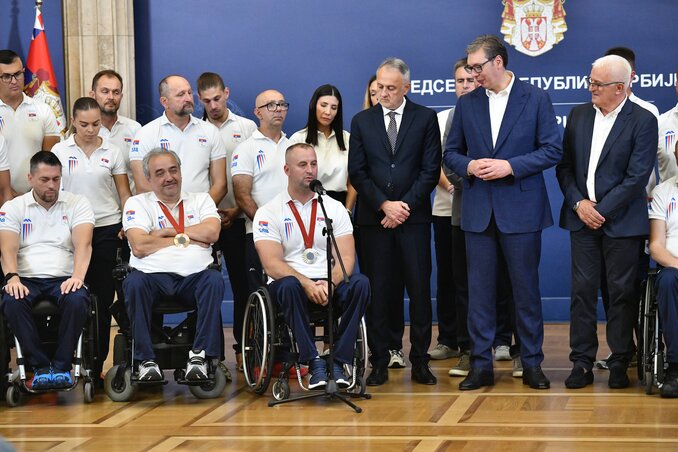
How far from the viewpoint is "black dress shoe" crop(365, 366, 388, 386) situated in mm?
5520

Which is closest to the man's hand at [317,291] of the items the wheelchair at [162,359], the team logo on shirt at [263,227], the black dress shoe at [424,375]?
the team logo on shirt at [263,227]

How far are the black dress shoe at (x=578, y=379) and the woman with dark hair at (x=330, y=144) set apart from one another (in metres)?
1.45

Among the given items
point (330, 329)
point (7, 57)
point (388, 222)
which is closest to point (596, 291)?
point (388, 222)

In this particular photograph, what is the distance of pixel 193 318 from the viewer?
5.39 metres

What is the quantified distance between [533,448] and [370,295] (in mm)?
1437

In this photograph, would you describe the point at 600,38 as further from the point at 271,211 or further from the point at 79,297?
the point at 79,297

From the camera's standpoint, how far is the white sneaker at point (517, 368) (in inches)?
223

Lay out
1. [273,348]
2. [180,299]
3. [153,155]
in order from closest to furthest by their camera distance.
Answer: [273,348] → [180,299] → [153,155]

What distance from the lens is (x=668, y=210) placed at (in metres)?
5.30

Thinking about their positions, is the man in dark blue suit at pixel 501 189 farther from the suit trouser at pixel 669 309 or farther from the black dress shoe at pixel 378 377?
the suit trouser at pixel 669 309

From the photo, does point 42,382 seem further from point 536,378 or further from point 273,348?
point 536,378

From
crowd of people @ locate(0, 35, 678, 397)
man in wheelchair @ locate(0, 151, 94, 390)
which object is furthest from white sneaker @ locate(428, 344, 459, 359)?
man in wheelchair @ locate(0, 151, 94, 390)

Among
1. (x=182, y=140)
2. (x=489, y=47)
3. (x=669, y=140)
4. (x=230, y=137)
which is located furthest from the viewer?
(x=230, y=137)

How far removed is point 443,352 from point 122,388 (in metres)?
1.94
